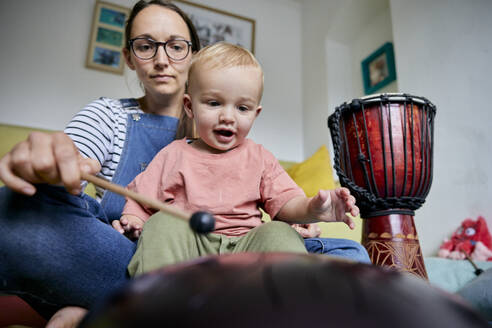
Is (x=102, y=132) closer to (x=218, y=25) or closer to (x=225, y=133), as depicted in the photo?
(x=225, y=133)

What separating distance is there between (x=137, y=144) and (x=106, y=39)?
2.00 meters

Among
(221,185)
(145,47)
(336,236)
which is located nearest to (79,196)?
(221,185)

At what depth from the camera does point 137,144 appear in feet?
3.43

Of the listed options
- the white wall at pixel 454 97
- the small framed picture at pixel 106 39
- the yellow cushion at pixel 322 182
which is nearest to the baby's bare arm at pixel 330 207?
the yellow cushion at pixel 322 182

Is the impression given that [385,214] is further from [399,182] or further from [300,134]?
[300,134]

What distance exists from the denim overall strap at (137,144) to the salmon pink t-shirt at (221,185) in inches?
6.1

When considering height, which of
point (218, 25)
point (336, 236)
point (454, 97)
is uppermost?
point (218, 25)

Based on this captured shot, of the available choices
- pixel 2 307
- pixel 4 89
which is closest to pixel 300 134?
pixel 4 89

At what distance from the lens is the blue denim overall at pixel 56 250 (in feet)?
1.83

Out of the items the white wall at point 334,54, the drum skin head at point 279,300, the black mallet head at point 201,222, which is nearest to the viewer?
the drum skin head at point 279,300

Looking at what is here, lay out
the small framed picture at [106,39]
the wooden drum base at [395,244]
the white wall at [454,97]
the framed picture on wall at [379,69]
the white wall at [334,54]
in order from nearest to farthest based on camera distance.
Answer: the wooden drum base at [395,244]
the white wall at [454,97]
the framed picture on wall at [379,69]
the small framed picture at [106,39]
the white wall at [334,54]

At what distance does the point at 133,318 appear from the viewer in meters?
0.24

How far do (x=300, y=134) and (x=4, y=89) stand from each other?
2382 millimetres

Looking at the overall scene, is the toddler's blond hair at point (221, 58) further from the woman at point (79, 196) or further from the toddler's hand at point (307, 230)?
the toddler's hand at point (307, 230)
